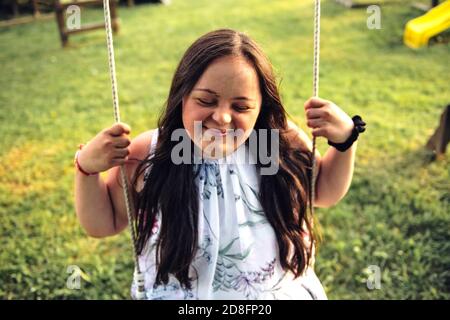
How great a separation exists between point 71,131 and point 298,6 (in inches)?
204

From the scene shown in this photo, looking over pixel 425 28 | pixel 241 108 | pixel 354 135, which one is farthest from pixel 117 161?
pixel 425 28

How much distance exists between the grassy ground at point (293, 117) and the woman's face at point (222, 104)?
0.18 meters

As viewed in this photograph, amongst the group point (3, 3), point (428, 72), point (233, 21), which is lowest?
point (428, 72)

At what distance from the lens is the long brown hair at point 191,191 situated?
1.25 m

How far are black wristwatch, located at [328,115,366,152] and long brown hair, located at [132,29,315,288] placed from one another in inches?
4.6

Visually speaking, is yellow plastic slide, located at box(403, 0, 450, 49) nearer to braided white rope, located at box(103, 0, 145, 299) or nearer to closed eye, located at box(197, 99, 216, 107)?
closed eye, located at box(197, 99, 216, 107)

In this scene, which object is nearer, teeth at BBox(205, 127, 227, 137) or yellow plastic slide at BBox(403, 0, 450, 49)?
teeth at BBox(205, 127, 227, 137)

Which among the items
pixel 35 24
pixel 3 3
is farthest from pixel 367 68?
pixel 3 3

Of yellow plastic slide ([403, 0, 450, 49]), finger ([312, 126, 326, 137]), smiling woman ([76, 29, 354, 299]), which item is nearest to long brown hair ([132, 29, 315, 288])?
smiling woman ([76, 29, 354, 299])

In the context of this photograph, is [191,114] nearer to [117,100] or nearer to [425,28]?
[117,100]

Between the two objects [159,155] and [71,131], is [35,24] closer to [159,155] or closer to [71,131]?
[71,131]

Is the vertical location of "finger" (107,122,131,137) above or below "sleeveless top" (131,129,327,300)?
above

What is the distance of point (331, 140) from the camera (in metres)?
1.35

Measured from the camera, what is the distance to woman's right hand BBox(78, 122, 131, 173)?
1.28 metres
